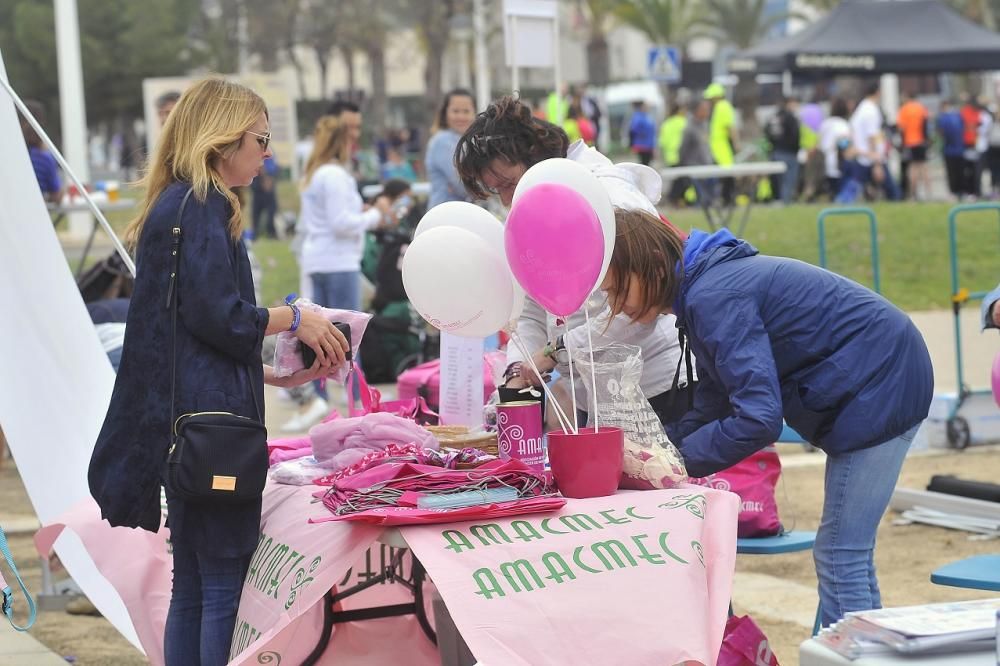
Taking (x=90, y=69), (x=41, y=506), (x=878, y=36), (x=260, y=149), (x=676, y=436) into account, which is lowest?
(x=41, y=506)

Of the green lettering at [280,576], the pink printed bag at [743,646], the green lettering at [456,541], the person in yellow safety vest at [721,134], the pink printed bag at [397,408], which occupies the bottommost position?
the pink printed bag at [743,646]

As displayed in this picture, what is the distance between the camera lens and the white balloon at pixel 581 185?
3.04m

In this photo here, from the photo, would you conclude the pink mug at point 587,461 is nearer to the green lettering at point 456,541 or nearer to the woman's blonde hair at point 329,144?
the green lettering at point 456,541

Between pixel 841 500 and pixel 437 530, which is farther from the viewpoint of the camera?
pixel 841 500

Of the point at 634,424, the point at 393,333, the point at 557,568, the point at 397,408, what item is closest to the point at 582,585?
the point at 557,568

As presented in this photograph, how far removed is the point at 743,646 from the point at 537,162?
142 cm

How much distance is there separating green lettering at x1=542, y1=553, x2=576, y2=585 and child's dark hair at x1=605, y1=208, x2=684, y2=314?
2.12 feet

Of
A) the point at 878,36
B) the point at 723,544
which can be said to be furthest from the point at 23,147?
the point at 878,36

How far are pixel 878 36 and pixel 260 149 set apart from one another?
16.6m

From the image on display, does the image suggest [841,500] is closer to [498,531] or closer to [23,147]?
[498,531]

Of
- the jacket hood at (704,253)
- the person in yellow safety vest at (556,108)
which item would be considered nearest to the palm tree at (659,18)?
the person in yellow safety vest at (556,108)

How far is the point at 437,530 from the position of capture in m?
2.94

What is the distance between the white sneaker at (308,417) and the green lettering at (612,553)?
5.85 meters

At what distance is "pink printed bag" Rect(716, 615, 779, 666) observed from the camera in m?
3.35
